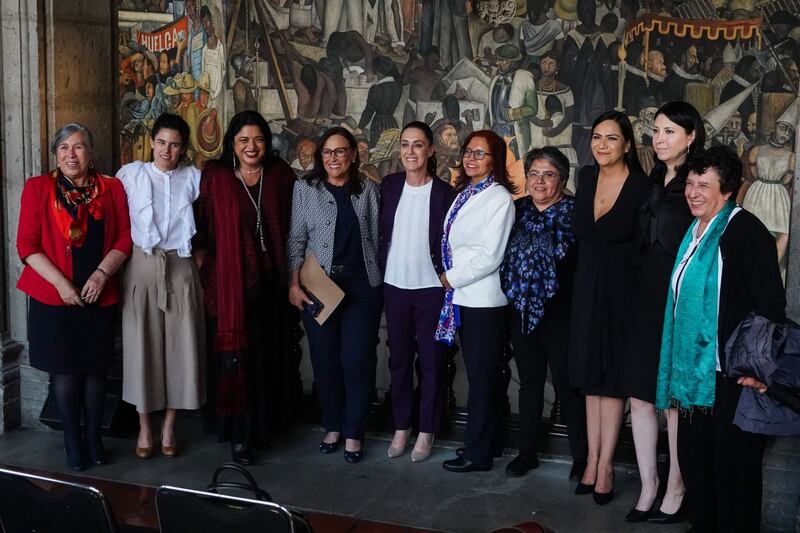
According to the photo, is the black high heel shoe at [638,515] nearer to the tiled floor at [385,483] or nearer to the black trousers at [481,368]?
the tiled floor at [385,483]

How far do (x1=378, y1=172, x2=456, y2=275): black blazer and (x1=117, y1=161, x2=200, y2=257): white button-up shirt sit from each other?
97cm

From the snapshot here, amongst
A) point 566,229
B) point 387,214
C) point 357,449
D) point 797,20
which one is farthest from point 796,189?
point 797,20

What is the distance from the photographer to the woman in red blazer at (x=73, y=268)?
5164mm

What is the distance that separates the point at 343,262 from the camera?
17.5ft

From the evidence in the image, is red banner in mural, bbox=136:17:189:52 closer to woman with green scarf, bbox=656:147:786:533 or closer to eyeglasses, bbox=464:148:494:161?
eyeglasses, bbox=464:148:494:161

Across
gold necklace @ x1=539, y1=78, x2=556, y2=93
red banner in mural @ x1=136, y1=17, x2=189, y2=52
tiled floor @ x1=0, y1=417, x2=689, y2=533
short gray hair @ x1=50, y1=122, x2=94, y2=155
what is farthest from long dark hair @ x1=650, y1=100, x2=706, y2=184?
red banner in mural @ x1=136, y1=17, x2=189, y2=52

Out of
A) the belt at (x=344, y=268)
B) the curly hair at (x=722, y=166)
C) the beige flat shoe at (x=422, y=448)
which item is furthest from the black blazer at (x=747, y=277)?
the belt at (x=344, y=268)

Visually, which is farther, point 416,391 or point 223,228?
point 416,391

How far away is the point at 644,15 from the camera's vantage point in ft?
31.4

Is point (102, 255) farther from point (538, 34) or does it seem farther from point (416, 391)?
point (538, 34)

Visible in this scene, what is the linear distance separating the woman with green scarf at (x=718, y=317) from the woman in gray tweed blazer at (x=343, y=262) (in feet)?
5.75

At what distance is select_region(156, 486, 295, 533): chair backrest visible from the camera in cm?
271

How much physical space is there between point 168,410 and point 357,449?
40.6 inches

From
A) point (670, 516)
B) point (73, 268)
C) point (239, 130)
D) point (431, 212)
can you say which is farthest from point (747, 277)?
point (73, 268)
